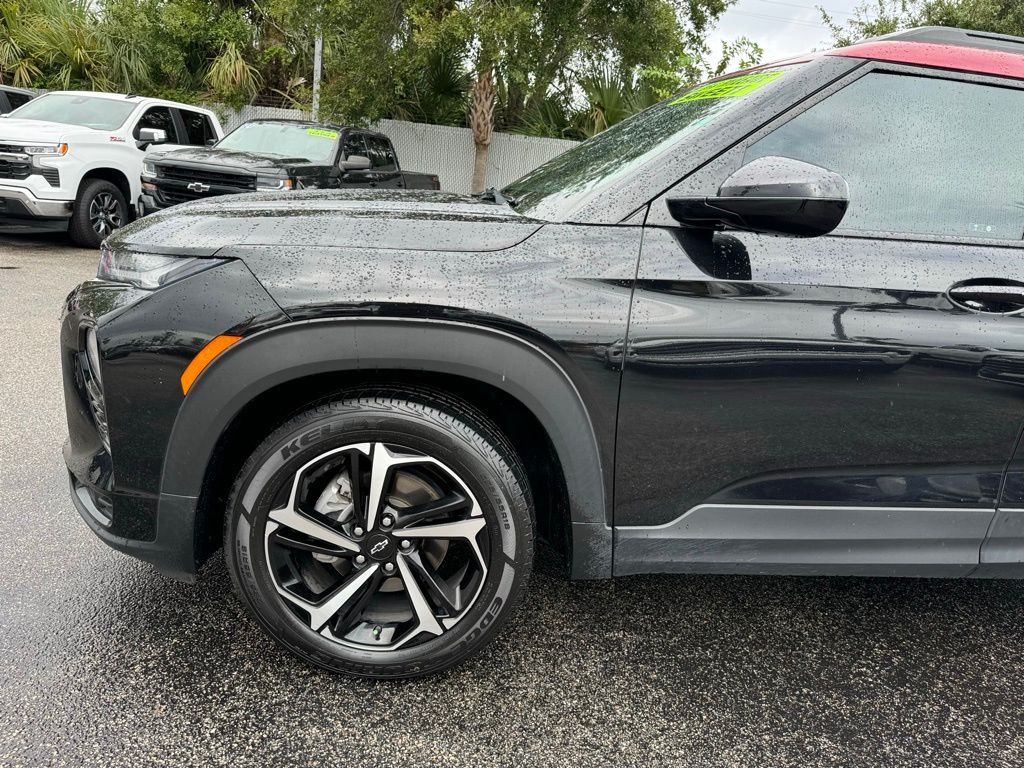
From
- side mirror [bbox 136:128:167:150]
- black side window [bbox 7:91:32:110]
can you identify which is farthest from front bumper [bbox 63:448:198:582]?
black side window [bbox 7:91:32:110]

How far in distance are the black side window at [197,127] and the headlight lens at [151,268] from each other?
9.54 m

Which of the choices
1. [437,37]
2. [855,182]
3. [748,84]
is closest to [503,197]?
[748,84]

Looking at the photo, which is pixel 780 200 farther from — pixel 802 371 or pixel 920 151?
pixel 920 151

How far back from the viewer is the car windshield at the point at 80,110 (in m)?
9.46

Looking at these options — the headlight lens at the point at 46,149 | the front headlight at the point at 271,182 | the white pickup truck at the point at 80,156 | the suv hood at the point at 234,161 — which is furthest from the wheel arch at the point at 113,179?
the front headlight at the point at 271,182

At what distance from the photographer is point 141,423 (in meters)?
1.91

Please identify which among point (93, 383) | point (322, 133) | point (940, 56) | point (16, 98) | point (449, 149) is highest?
point (16, 98)

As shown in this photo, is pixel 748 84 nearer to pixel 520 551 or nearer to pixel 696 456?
pixel 696 456

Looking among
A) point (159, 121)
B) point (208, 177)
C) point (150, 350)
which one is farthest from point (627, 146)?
point (159, 121)

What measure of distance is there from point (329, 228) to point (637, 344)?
0.80 m

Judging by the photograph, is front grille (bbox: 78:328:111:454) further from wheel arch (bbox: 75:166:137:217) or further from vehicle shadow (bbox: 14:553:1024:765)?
wheel arch (bbox: 75:166:137:217)

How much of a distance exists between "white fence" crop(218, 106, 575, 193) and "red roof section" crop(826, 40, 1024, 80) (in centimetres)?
1351

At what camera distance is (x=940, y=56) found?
2057mm

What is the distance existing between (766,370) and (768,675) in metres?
0.92
